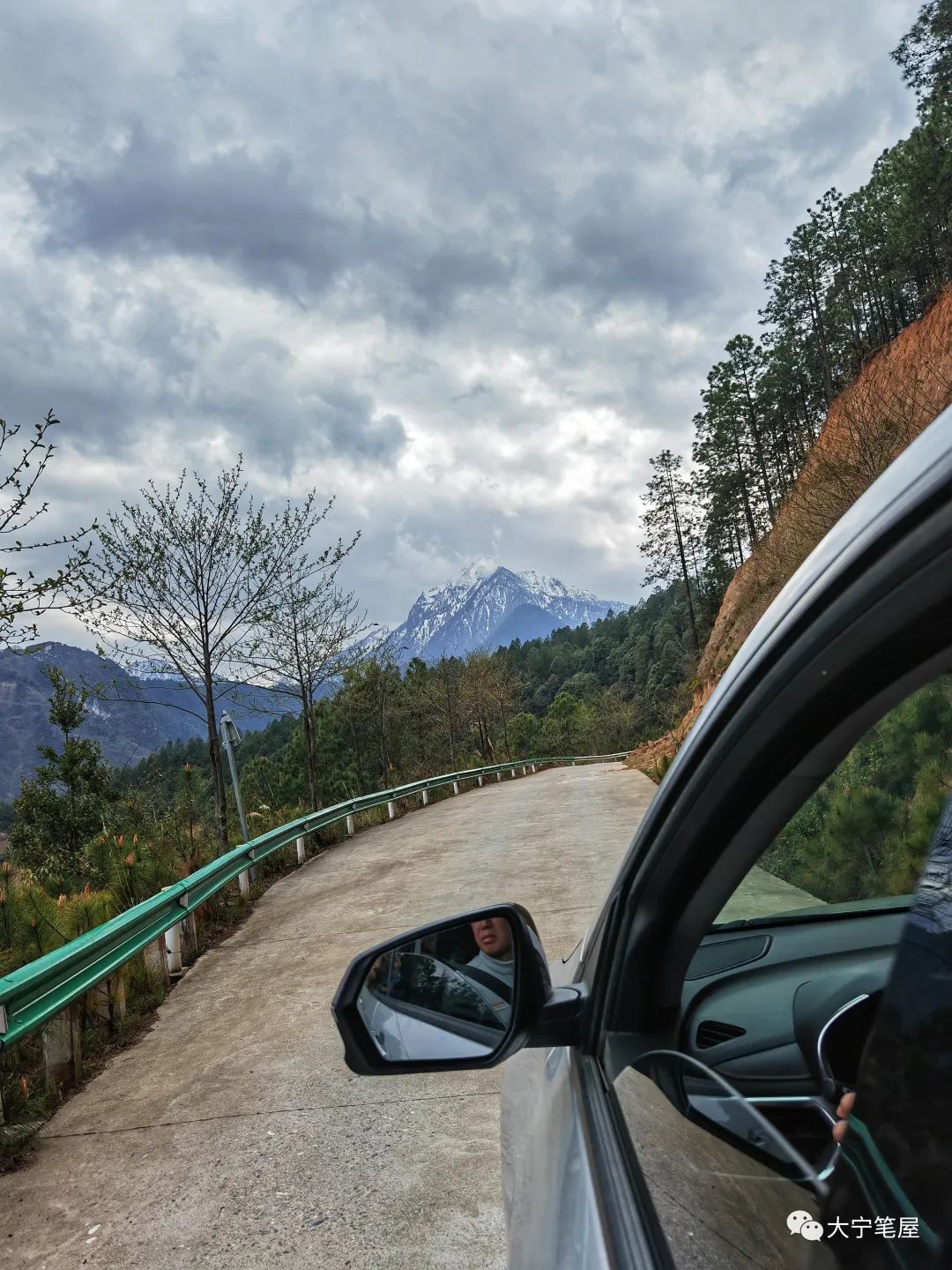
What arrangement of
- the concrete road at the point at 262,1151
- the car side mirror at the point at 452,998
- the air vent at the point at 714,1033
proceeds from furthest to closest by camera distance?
the concrete road at the point at 262,1151
the car side mirror at the point at 452,998
the air vent at the point at 714,1033

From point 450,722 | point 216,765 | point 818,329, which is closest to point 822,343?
point 818,329

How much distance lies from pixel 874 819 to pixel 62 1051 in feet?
18.7

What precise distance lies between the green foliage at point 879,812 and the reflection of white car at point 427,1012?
2.13 ft

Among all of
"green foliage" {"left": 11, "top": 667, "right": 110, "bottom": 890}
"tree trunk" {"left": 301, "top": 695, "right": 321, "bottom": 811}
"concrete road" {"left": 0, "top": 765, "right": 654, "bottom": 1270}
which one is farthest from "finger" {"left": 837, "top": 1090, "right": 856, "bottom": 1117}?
"green foliage" {"left": 11, "top": 667, "right": 110, "bottom": 890}

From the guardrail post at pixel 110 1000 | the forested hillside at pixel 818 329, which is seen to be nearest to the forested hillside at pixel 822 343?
the forested hillside at pixel 818 329

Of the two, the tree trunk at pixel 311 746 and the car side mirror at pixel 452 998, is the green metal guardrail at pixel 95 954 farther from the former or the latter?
the tree trunk at pixel 311 746

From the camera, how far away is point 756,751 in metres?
1.05

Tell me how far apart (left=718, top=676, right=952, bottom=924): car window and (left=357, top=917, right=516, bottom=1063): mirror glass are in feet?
1.77

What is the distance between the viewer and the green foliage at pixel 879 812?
32.9 inches

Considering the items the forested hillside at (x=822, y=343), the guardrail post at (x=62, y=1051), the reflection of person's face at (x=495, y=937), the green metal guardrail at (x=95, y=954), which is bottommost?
the guardrail post at (x=62, y=1051)

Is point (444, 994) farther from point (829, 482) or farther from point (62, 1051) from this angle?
point (829, 482)

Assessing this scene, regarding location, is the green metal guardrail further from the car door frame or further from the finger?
the finger

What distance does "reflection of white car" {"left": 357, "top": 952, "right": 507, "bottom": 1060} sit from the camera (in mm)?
1498

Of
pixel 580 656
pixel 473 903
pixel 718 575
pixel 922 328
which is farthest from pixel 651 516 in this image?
pixel 580 656
